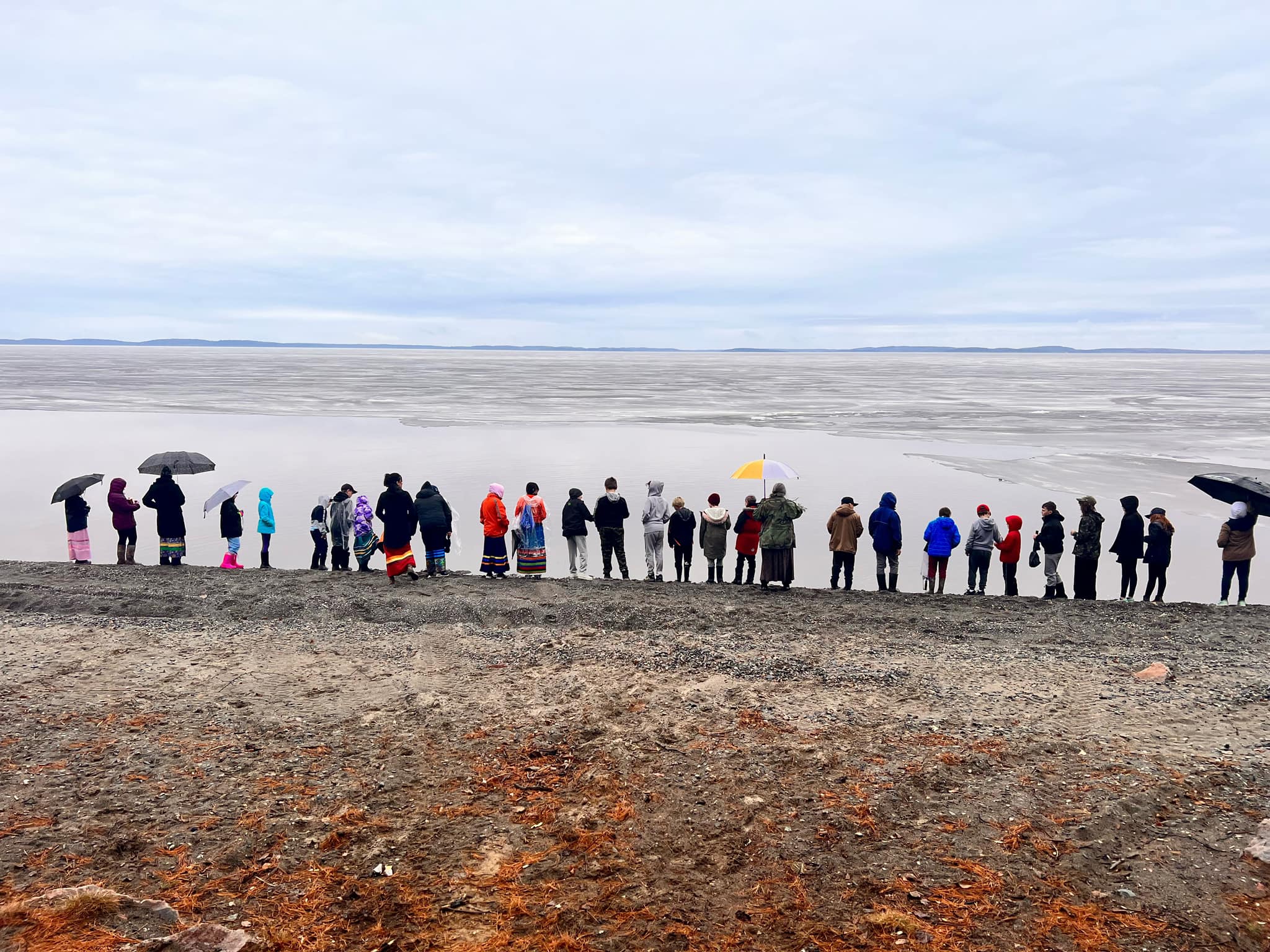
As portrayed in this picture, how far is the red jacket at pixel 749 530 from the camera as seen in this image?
1232 centimetres

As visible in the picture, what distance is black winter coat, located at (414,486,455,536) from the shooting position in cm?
1242

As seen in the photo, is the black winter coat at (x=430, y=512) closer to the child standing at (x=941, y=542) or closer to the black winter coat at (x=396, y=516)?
the black winter coat at (x=396, y=516)

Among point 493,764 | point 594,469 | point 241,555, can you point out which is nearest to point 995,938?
point 493,764

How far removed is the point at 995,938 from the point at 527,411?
133ft

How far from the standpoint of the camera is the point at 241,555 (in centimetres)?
1548

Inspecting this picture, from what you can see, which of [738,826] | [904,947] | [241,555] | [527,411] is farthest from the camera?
[527,411]

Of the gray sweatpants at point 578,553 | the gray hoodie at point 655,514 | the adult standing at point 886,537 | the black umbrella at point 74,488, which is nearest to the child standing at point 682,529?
the gray hoodie at point 655,514

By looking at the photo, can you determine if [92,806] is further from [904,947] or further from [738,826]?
[904,947]

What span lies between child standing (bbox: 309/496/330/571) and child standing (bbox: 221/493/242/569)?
41.0 inches

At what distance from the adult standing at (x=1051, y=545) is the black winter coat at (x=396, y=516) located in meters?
8.43

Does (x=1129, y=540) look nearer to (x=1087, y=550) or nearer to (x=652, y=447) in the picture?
(x=1087, y=550)

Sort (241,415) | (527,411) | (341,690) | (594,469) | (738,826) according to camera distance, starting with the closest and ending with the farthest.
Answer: (738,826)
(341,690)
(594,469)
(241,415)
(527,411)

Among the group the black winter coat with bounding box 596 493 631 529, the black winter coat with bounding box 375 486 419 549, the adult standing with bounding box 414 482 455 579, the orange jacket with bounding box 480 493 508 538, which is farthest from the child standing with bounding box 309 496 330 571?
the black winter coat with bounding box 596 493 631 529

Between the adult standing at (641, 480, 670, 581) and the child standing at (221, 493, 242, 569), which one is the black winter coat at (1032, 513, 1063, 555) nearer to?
the adult standing at (641, 480, 670, 581)
